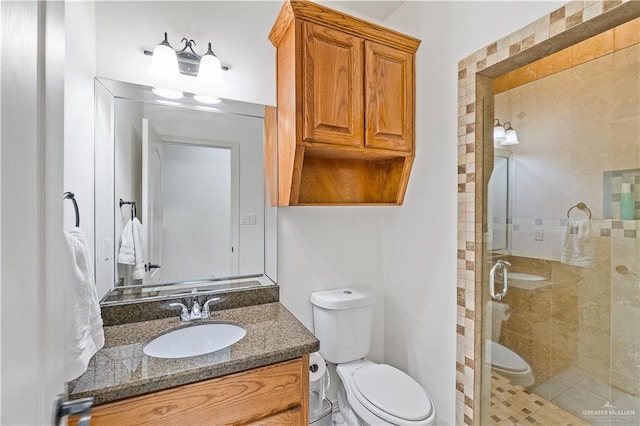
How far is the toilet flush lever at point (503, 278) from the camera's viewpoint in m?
1.53

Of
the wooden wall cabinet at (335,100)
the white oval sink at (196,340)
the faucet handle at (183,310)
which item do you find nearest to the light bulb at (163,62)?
the wooden wall cabinet at (335,100)

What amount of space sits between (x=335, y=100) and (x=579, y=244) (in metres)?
1.35

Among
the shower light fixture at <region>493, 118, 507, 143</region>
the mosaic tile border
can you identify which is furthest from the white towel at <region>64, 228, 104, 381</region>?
the shower light fixture at <region>493, 118, 507, 143</region>

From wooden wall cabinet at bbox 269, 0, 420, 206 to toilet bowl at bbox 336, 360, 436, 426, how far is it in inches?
38.9

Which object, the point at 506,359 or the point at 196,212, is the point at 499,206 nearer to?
the point at 506,359

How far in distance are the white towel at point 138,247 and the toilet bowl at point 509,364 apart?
5.74 feet

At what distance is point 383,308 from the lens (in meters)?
2.13

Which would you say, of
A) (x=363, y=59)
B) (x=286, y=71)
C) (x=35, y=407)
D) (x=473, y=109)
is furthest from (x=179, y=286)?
(x=473, y=109)

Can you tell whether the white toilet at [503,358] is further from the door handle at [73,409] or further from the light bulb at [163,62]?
the light bulb at [163,62]

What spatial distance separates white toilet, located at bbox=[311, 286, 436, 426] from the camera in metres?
1.42

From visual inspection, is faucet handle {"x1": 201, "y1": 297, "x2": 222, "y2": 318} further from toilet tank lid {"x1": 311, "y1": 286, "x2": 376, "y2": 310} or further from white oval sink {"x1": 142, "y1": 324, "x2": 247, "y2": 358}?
toilet tank lid {"x1": 311, "y1": 286, "x2": 376, "y2": 310}

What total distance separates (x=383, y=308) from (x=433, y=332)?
17.4 inches

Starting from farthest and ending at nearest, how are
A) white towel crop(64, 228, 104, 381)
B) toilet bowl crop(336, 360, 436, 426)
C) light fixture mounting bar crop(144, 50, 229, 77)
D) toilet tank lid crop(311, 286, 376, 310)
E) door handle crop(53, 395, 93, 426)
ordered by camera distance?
toilet tank lid crop(311, 286, 376, 310) → light fixture mounting bar crop(144, 50, 229, 77) → toilet bowl crop(336, 360, 436, 426) → white towel crop(64, 228, 104, 381) → door handle crop(53, 395, 93, 426)

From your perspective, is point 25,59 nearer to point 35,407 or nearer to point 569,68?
point 35,407
